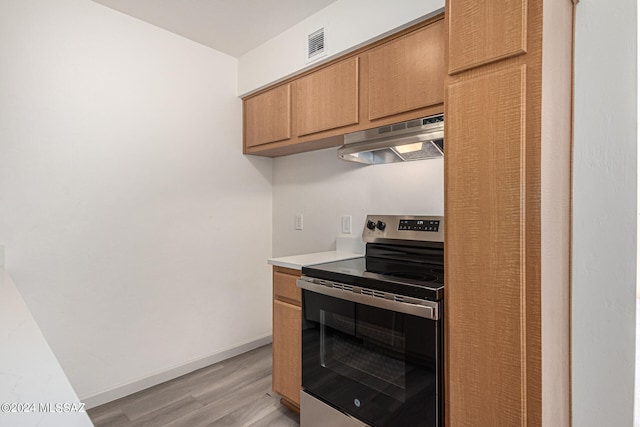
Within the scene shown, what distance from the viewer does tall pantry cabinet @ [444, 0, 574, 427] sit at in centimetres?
97

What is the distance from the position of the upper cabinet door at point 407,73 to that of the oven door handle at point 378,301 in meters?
0.94

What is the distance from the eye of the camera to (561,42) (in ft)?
3.80

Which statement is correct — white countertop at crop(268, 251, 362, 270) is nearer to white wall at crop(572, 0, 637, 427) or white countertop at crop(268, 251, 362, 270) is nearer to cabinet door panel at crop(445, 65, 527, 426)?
cabinet door panel at crop(445, 65, 527, 426)

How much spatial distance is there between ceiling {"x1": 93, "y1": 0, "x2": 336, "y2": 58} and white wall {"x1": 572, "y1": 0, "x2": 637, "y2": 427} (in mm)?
1403

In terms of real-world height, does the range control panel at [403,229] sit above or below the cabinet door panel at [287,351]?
above

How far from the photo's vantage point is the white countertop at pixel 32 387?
52 cm

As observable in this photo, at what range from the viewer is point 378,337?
58.3 inches

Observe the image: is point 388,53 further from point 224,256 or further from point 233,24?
point 224,256

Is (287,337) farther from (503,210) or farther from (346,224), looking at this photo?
(503,210)

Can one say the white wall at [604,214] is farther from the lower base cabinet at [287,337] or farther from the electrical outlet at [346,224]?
the electrical outlet at [346,224]

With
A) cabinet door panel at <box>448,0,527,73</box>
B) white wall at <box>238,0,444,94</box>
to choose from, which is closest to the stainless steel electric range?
cabinet door panel at <box>448,0,527,73</box>

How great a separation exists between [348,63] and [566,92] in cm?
114

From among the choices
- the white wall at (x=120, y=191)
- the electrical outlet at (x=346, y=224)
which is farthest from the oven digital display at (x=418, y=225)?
the white wall at (x=120, y=191)

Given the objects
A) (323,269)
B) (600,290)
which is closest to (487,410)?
(600,290)
